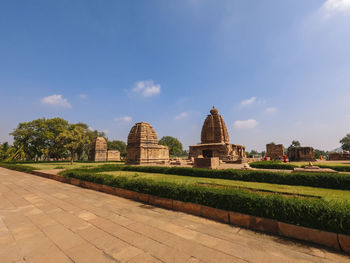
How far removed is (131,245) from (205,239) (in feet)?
4.93

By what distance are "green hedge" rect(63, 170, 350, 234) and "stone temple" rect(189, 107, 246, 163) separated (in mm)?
21588

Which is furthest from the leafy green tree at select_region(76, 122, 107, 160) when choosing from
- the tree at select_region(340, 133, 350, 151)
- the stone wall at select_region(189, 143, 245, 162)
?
the tree at select_region(340, 133, 350, 151)

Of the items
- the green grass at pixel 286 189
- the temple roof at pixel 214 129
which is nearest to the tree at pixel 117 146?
the temple roof at pixel 214 129

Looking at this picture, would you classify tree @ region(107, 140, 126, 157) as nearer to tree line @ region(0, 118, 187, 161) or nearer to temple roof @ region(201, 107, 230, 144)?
tree line @ region(0, 118, 187, 161)

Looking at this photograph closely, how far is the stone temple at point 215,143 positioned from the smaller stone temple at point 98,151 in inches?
1048

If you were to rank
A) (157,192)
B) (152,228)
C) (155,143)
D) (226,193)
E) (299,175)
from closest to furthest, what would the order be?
(152,228) → (226,193) → (157,192) → (299,175) → (155,143)

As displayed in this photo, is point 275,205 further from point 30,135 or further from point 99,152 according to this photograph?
point 99,152

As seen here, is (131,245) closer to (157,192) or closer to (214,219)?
(214,219)

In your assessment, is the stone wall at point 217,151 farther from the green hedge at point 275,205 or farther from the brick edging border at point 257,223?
the green hedge at point 275,205

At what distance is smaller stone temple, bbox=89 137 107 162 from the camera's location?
43.6 m

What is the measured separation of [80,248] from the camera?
3.19 metres

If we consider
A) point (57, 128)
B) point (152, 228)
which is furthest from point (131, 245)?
point (57, 128)

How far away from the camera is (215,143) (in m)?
27.9

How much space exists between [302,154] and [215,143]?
17.9 meters
